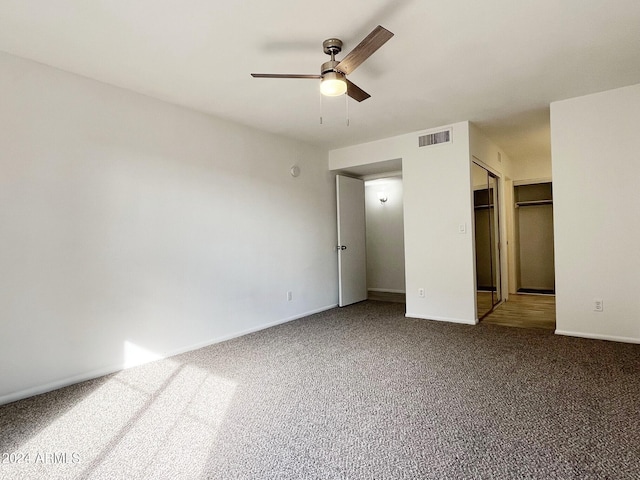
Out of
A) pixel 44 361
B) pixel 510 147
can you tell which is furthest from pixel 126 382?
pixel 510 147

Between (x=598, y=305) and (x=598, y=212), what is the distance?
984 mm

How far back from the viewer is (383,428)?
2.06 m

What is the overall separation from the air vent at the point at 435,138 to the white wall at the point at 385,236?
245 centimetres

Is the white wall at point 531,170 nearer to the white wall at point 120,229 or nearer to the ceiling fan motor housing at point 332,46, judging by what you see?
the white wall at point 120,229

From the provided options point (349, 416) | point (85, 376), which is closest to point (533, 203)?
point (349, 416)

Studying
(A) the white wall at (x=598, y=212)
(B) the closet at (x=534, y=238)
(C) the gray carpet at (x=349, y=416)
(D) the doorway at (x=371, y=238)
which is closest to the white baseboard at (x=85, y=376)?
(C) the gray carpet at (x=349, y=416)

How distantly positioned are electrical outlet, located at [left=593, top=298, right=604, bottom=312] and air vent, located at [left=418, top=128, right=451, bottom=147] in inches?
96.1

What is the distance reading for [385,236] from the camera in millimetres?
7375

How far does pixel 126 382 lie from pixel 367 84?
3.37m

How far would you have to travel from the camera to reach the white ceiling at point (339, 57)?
2.18 meters

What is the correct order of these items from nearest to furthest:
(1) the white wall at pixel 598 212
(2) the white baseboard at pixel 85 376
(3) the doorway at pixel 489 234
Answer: (2) the white baseboard at pixel 85 376 < (1) the white wall at pixel 598 212 < (3) the doorway at pixel 489 234

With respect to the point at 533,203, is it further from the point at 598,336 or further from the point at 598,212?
the point at 598,336

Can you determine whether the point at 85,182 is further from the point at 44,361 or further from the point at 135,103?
the point at 44,361

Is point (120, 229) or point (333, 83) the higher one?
point (333, 83)
